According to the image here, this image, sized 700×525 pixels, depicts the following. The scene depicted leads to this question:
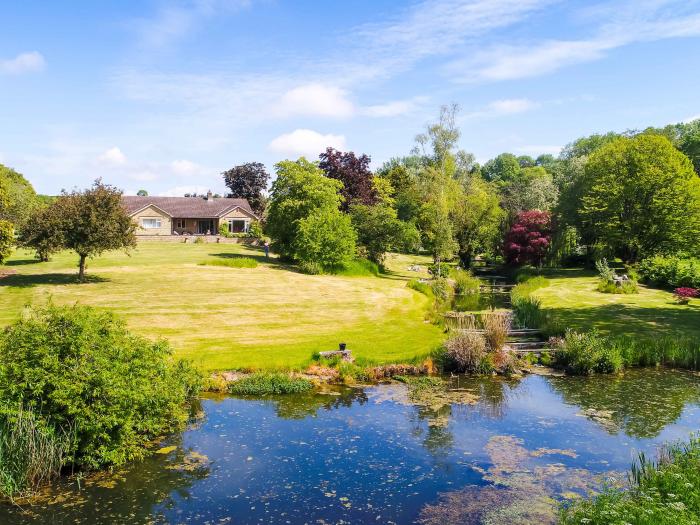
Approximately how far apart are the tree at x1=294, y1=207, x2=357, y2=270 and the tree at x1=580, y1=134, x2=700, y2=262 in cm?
2615

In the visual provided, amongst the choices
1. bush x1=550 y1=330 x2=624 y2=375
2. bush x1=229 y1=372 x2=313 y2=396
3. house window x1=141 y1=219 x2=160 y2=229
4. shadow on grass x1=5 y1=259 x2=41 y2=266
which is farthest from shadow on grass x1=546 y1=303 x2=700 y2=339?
house window x1=141 y1=219 x2=160 y2=229

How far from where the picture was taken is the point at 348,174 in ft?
272

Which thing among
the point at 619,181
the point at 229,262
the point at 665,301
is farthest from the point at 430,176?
the point at 665,301

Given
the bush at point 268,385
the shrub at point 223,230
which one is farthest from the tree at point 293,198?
the bush at point 268,385

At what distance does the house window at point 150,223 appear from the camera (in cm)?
9650

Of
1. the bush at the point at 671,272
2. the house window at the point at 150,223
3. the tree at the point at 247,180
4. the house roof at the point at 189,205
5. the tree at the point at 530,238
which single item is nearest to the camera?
the bush at the point at 671,272

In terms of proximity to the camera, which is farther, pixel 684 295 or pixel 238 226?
pixel 238 226

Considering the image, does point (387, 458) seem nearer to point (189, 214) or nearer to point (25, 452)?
point (25, 452)

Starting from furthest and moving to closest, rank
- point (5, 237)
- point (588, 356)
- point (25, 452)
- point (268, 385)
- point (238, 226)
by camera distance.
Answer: point (238, 226) < point (5, 237) < point (588, 356) < point (268, 385) < point (25, 452)

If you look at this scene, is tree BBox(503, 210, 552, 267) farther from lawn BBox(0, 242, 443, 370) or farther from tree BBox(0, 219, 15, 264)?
tree BBox(0, 219, 15, 264)

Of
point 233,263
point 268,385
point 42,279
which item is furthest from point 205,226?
point 268,385

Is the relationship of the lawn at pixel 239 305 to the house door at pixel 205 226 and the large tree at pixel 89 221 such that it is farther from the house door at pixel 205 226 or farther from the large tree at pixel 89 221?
the house door at pixel 205 226

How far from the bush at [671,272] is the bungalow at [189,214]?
6927 cm

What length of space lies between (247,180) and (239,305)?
89.0 meters
